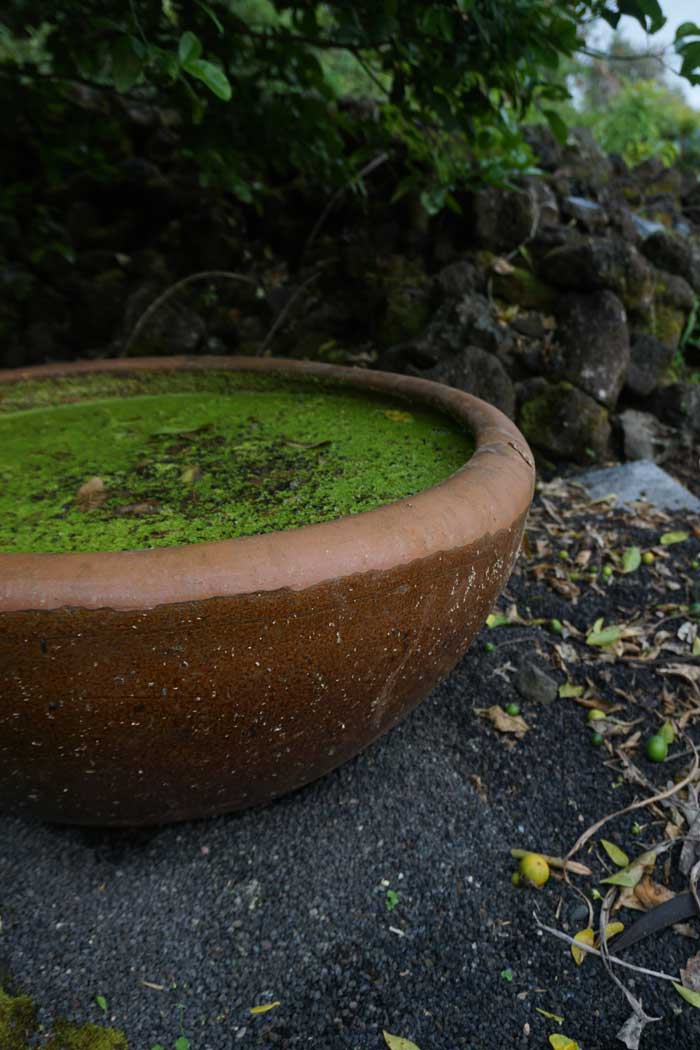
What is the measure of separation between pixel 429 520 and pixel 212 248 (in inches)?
120

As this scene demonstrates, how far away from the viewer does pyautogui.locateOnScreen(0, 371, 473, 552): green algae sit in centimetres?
119

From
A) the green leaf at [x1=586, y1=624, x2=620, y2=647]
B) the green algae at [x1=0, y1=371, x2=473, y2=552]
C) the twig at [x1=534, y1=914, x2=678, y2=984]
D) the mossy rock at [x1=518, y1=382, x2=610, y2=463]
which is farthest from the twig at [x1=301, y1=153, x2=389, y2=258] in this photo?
the twig at [x1=534, y1=914, x2=678, y2=984]

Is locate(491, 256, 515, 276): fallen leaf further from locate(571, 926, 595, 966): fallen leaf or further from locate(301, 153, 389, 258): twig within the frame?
locate(571, 926, 595, 966): fallen leaf

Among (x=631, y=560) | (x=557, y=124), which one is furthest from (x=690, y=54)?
(x=631, y=560)

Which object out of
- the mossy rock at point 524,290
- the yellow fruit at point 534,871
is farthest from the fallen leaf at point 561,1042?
the mossy rock at point 524,290

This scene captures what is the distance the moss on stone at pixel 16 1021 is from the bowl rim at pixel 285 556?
0.68 metres

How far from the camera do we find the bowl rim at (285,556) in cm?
87

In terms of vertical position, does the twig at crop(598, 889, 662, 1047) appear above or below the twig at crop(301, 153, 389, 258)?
below

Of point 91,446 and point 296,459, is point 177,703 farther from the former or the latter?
point 91,446

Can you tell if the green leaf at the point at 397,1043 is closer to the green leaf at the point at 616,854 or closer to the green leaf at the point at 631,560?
the green leaf at the point at 616,854

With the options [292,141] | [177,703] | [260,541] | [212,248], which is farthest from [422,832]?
[212,248]

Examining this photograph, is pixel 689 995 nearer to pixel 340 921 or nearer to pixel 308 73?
pixel 340 921

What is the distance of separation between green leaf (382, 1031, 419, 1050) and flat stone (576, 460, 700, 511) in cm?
207

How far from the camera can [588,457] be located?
302 cm
